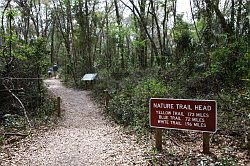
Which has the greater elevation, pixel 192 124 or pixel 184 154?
pixel 192 124

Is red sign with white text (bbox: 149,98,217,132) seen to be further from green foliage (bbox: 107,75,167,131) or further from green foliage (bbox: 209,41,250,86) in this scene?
green foliage (bbox: 209,41,250,86)

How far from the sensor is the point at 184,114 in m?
6.51

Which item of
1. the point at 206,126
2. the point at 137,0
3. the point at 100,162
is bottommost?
the point at 100,162

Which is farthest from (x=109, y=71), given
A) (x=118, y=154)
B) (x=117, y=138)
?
(x=118, y=154)

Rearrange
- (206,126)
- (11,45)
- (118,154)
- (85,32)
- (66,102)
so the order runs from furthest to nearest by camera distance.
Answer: (85,32), (66,102), (11,45), (118,154), (206,126)

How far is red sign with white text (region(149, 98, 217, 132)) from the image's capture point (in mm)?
6191

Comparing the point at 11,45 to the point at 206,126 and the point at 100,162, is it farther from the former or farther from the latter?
the point at 206,126

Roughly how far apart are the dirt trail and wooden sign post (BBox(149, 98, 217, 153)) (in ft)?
3.42

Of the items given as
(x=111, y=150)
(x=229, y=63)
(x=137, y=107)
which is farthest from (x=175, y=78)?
(x=111, y=150)

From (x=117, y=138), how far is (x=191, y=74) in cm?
742

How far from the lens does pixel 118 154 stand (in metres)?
7.17

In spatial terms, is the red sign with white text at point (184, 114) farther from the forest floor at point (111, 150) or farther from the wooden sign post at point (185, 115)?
the forest floor at point (111, 150)

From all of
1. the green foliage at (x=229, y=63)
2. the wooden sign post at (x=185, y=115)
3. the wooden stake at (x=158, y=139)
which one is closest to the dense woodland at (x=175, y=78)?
the green foliage at (x=229, y=63)

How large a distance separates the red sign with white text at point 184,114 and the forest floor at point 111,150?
2.36ft
